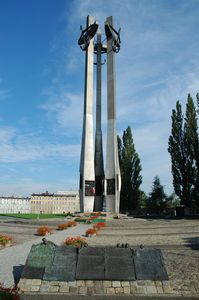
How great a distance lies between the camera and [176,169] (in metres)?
31.5

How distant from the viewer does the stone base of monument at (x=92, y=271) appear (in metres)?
5.30

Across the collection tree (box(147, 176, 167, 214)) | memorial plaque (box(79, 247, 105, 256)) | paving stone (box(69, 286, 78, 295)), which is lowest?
paving stone (box(69, 286, 78, 295))

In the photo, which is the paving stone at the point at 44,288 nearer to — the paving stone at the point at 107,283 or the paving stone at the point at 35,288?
the paving stone at the point at 35,288

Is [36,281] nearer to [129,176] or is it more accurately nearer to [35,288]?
[35,288]

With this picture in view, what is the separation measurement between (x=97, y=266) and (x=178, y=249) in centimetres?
545

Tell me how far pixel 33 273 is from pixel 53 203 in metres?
100

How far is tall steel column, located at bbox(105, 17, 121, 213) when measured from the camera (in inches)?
1251

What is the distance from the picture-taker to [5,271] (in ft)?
22.9

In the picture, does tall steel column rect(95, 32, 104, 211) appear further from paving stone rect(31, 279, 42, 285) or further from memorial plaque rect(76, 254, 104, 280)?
paving stone rect(31, 279, 42, 285)

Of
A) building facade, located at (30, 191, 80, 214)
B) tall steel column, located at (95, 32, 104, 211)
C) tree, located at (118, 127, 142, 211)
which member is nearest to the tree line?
tree, located at (118, 127, 142, 211)

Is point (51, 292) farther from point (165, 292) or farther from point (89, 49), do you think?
point (89, 49)

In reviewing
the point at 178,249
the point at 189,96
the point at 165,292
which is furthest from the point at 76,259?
the point at 189,96

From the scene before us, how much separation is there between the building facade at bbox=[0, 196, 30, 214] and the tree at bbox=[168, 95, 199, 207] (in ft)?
281

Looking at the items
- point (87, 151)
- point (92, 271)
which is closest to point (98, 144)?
point (87, 151)
